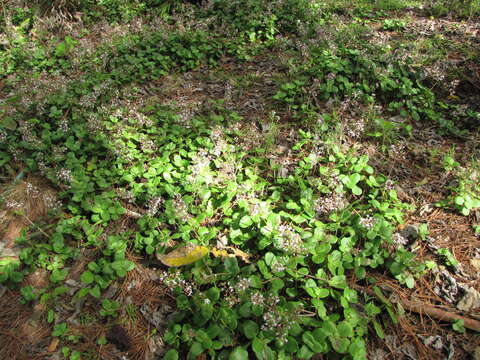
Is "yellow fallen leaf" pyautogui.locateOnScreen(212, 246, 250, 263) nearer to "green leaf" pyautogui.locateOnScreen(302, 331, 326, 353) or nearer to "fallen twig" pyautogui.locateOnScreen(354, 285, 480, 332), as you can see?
"green leaf" pyautogui.locateOnScreen(302, 331, 326, 353)

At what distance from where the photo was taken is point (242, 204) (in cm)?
307

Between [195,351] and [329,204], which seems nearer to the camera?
[195,351]

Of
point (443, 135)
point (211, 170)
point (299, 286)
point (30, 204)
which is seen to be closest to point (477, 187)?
point (443, 135)

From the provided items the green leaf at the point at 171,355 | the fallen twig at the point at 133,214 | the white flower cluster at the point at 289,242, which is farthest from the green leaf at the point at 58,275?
the white flower cluster at the point at 289,242

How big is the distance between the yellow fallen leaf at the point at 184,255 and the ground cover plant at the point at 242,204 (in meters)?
0.02

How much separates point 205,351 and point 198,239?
3.12 ft

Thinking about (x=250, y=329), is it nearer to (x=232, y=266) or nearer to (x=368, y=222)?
(x=232, y=266)

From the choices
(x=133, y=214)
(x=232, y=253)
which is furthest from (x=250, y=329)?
(x=133, y=214)

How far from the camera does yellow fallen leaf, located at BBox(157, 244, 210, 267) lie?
8.82 ft

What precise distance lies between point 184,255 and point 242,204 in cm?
74

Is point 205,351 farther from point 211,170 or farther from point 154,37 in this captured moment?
point 154,37

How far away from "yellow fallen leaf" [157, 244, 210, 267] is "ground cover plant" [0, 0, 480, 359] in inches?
0.7

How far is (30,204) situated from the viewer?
3326 millimetres

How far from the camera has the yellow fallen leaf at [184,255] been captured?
8.82ft
